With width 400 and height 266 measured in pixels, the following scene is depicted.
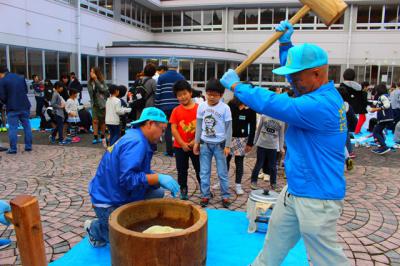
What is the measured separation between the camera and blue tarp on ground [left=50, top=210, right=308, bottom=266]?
128 inches

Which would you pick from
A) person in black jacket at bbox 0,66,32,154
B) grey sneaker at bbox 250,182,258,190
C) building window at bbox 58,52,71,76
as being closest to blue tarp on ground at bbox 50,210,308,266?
grey sneaker at bbox 250,182,258,190

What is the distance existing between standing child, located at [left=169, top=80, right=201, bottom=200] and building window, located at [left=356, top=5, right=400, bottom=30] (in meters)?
23.1

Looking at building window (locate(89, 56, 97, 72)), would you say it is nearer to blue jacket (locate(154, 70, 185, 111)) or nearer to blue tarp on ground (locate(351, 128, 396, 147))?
blue jacket (locate(154, 70, 185, 111))

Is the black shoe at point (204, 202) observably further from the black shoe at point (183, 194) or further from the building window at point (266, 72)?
the building window at point (266, 72)

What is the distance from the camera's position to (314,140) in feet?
7.34

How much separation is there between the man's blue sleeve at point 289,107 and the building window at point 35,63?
568 inches

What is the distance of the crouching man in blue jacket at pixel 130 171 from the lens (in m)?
2.88

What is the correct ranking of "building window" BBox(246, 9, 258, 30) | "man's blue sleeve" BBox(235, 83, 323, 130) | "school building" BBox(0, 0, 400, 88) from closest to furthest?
"man's blue sleeve" BBox(235, 83, 323, 130) → "school building" BBox(0, 0, 400, 88) → "building window" BBox(246, 9, 258, 30)

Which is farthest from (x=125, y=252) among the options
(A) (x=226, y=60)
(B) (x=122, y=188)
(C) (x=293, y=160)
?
(A) (x=226, y=60)

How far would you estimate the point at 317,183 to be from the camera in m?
2.23

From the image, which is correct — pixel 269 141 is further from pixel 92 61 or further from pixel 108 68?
pixel 108 68

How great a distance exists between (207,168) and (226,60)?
19.5 meters

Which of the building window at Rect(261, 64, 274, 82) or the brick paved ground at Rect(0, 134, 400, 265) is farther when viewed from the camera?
the building window at Rect(261, 64, 274, 82)

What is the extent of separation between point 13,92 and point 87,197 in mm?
3984
